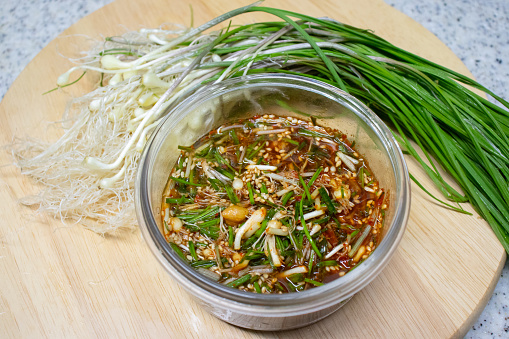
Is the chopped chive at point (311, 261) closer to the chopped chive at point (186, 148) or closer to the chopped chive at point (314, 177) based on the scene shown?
the chopped chive at point (314, 177)

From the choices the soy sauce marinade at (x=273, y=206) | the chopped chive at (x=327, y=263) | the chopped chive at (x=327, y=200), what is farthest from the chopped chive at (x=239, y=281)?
the chopped chive at (x=327, y=200)

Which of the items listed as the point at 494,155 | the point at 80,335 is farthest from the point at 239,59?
the point at 80,335

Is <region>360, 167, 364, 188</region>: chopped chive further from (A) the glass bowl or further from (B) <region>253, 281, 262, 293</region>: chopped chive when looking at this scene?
(B) <region>253, 281, 262, 293</region>: chopped chive

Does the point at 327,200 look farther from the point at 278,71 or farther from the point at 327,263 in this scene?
the point at 278,71

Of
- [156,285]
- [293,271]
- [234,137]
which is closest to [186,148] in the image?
[234,137]

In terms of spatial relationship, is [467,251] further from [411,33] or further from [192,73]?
[192,73]
